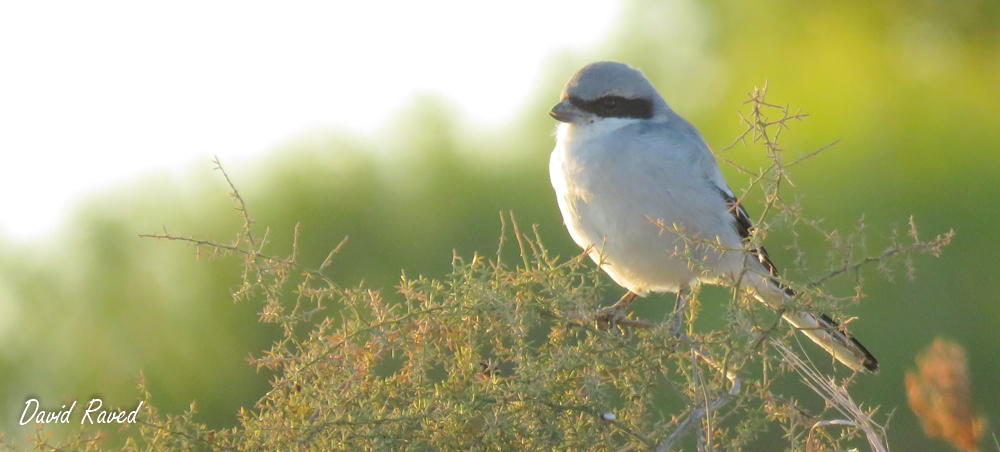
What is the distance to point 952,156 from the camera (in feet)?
19.5

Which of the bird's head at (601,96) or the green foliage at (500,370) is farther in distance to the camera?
the bird's head at (601,96)

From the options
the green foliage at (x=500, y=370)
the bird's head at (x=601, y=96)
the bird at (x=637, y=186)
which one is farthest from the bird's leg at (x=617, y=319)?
the bird's head at (x=601, y=96)

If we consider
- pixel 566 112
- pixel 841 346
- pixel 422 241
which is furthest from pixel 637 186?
pixel 422 241

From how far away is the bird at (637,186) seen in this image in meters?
2.55

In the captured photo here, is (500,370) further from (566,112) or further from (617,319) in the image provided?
(566,112)

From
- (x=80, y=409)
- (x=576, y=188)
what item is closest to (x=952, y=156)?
(x=576, y=188)

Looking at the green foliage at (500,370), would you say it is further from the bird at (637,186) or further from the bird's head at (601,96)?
the bird's head at (601,96)

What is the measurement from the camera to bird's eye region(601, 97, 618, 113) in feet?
9.01

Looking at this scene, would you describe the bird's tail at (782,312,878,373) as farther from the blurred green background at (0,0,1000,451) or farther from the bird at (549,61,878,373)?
the blurred green background at (0,0,1000,451)

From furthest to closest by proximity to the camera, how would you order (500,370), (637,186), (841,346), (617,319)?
(637,186)
(841,346)
(617,319)
(500,370)

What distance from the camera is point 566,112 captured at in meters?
2.70

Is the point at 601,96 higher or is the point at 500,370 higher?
the point at 601,96

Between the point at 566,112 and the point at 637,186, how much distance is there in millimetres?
340

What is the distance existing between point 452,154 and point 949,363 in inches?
150
